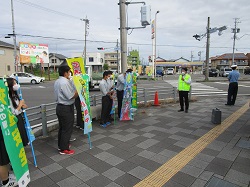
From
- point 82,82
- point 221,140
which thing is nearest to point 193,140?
point 221,140

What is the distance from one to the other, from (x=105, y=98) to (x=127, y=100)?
771 mm

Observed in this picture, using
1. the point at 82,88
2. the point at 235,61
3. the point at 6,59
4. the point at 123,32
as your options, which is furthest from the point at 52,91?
the point at 235,61

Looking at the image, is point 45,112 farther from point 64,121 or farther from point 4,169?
point 4,169

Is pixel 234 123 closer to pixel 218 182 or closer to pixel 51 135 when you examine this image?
pixel 218 182

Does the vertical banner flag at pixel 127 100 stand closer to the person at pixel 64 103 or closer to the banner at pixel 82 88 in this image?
the banner at pixel 82 88

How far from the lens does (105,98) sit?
216 inches

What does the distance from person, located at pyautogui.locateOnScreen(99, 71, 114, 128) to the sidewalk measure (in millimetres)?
265

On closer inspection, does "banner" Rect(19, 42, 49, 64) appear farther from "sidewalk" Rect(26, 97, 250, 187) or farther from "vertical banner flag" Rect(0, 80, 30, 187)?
"vertical banner flag" Rect(0, 80, 30, 187)

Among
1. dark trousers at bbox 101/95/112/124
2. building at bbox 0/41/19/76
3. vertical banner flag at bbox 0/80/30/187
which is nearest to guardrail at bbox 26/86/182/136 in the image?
dark trousers at bbox 101/95/112/124

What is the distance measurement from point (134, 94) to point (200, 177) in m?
3.75

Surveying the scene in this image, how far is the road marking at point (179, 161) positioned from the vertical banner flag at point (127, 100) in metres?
2.35

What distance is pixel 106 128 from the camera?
17.5ft

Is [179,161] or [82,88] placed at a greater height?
[82,88]

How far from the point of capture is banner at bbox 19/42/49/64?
27.8 meters
